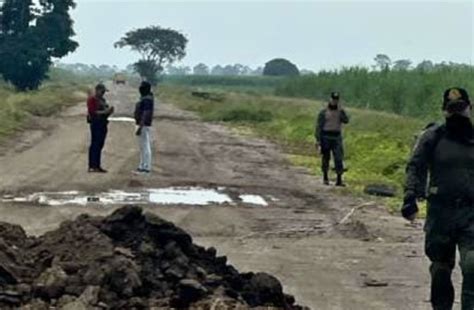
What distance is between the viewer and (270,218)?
16.6 metres

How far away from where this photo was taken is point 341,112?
20938 millimetres

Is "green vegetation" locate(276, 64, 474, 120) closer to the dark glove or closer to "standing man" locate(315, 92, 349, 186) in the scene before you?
"standing man" locate(315, 92, 349, 186)

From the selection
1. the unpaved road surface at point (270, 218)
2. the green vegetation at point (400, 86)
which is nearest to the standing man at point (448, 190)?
the unpaved road surface at point (270, 218)

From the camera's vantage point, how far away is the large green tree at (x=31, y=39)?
65.9 m

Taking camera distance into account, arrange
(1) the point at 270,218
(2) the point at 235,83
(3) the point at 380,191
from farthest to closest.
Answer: (2) the point at 235,83, (3) the point at 380,191, (1) the point at 270,218

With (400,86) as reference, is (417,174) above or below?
above

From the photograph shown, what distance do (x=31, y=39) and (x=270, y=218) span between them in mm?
51565

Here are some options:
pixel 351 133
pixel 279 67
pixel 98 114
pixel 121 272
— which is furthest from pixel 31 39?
pixel 279 67

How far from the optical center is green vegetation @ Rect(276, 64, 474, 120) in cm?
3941

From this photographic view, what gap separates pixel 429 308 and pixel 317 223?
19.5 feet

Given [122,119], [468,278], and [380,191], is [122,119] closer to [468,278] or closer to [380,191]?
[380,191]

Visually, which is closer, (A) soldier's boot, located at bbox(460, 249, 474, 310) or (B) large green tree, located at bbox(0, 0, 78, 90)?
(A) soldier's boot, located at bbox(460, 249, 474, 310)

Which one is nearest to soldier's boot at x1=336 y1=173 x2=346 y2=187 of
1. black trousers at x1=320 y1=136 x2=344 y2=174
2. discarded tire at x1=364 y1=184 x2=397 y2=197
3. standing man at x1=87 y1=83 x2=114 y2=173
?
black trousers at x1=320 y1=136 x2=344 y2=174

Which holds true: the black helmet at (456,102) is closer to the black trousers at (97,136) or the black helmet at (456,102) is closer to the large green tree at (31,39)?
the black trousers at (97,136)
